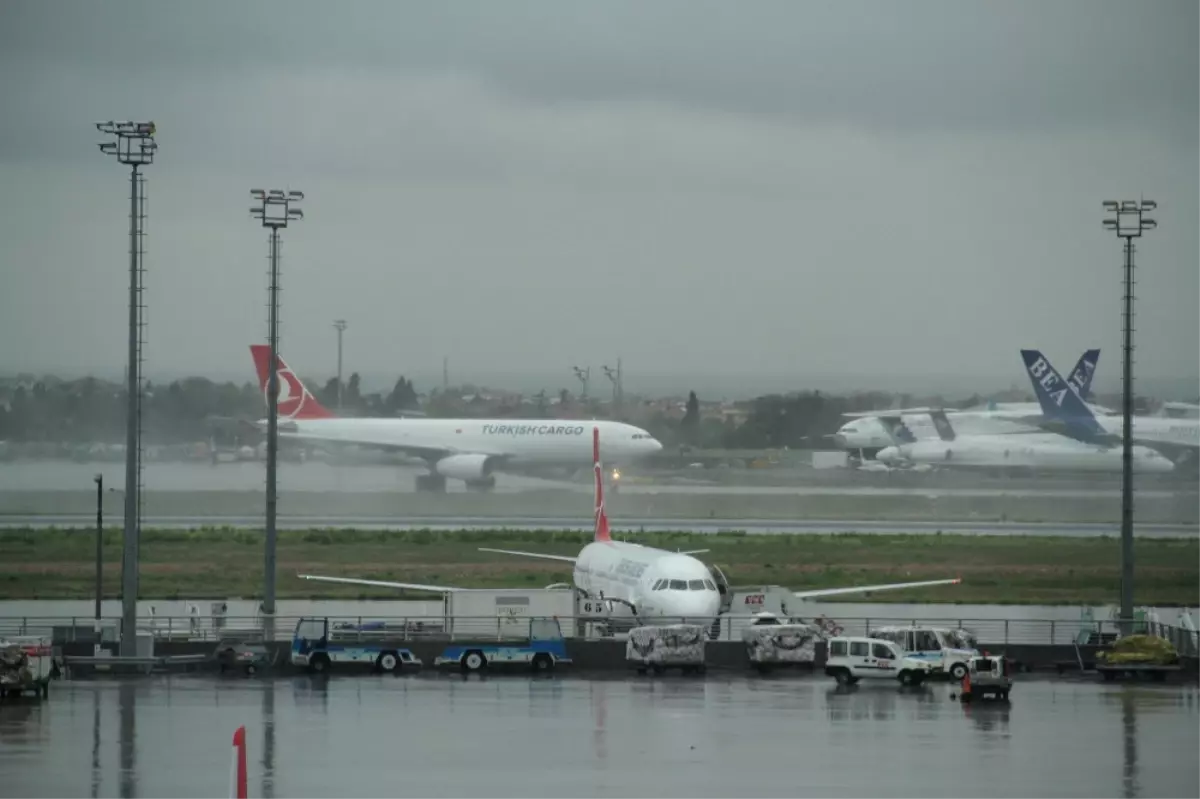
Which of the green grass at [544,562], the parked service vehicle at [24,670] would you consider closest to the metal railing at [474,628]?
the parked service vehicle at [24,670]

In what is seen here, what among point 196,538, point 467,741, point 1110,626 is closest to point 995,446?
point 196,538

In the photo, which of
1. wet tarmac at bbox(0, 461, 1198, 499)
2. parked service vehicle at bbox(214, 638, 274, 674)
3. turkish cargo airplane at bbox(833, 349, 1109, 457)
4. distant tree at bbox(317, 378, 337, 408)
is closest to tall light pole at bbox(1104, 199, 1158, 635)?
parked service vehicle at bbox(214, 638, 274, 674)

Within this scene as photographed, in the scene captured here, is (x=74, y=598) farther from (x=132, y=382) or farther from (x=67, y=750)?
(x=67, y=750)

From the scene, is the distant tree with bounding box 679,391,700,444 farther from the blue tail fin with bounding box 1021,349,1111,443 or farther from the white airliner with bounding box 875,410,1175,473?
the blue tail fin with bounding box 1021,349,1111,443

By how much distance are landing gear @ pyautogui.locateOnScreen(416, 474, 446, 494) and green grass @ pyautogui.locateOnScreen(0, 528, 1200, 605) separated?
18.5 m

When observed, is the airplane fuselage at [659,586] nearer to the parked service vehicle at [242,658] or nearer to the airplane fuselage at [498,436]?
the parked service vehicle at [242,658]

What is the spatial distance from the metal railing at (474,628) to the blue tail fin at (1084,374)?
78276 millimetres

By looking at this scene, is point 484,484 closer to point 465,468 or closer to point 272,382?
point 465,468

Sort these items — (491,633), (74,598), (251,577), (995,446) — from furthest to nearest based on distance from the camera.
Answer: (995,446)
(251,577)
(74,598)
(491,633)

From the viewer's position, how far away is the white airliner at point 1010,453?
12356cm

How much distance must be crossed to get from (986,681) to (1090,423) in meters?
91.3

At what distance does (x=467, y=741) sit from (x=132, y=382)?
18981 millimetres

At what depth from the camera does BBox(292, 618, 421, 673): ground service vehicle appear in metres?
45.0

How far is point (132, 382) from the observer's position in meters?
45.9
